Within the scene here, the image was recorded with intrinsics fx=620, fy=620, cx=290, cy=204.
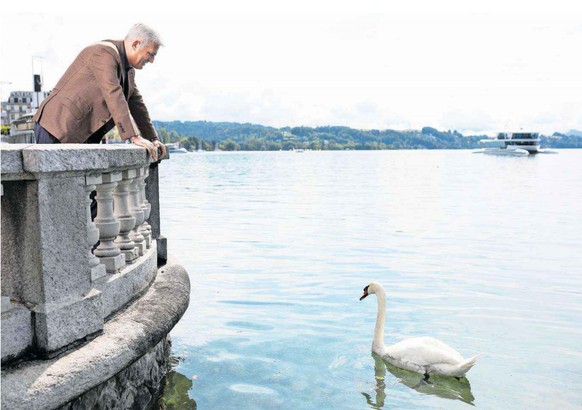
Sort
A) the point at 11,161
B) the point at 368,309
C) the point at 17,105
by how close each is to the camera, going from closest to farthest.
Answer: the point at 11,161, the point at 368,309, the point at 17,105

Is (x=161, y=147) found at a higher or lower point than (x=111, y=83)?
lower

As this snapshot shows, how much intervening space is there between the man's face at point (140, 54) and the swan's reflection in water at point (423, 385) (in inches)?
162

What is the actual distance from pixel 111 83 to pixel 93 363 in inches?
81.5

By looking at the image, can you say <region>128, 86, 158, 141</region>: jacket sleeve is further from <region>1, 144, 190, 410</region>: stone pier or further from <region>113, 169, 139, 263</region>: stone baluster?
<region>1, 144, 190, 410</region>: stone pier

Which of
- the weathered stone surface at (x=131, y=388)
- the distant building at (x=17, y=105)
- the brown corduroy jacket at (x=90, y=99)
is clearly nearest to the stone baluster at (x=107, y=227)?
the brown corduroy jacket at (x=90, y=99)

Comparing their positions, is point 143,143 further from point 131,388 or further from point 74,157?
point 131,388

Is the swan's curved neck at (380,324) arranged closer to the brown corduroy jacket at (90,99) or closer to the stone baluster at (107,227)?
the stone baluster at (107,227)

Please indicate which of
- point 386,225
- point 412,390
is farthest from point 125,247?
point 386,225

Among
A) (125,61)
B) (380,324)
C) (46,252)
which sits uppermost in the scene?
(125,61)

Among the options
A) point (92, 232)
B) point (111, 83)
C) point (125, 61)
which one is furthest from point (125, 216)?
point (125, 61)

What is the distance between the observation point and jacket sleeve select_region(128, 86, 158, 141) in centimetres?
569

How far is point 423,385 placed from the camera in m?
7.03

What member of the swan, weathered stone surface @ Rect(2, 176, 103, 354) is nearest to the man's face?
weathered stone surface @ Rect(2, 176, 103, 354)

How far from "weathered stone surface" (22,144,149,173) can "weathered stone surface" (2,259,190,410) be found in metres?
1.07
